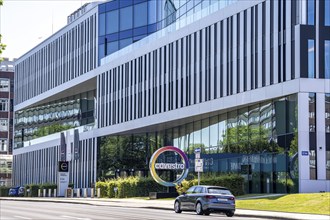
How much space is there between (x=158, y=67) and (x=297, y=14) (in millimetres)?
22370

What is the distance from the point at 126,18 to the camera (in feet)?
263

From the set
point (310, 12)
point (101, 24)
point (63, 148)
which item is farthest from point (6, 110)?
point (310, 12)

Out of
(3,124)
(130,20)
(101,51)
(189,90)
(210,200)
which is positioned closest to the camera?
(210,200)

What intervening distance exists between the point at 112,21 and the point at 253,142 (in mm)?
31503

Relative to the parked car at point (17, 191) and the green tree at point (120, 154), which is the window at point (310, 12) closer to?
the green tree at point (120, 154)

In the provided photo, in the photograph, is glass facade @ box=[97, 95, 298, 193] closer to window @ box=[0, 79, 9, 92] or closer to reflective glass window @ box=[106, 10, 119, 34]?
reflective glass window @ box=[106, 10, 119, 34]

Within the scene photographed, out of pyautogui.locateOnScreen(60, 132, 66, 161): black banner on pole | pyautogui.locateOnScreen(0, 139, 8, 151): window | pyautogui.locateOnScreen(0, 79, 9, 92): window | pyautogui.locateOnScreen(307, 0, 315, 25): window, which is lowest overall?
pyautogui.locateOnScreen(60, 132, 66, 161): black banner on pole

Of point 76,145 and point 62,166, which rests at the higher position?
point 76,145

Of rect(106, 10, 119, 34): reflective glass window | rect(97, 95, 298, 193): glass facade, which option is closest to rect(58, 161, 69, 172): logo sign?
rect(97, 95, 298, 193): glass facade

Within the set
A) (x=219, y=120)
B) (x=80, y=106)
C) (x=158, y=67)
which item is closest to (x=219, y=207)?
(x=219, y=120)

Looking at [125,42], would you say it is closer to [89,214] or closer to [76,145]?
[76,145]

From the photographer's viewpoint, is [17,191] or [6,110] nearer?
[17,191]

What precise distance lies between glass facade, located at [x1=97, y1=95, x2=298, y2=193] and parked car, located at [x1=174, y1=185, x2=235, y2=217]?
15.0m

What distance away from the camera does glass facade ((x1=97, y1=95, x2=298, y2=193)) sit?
5038 centimetres
